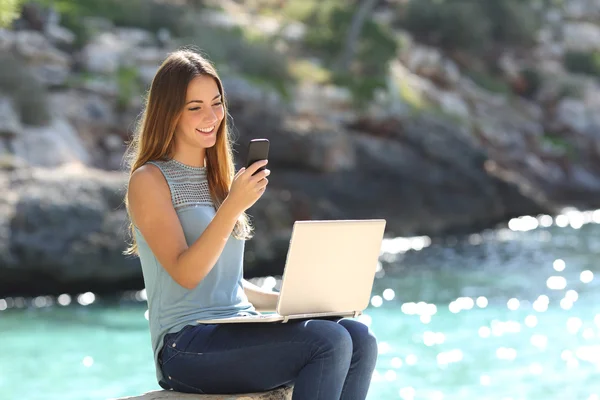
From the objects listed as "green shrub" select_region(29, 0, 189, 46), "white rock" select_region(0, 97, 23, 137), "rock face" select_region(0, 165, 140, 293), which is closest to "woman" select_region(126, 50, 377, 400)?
"rock face" select_region(0, 165, 140, 293)

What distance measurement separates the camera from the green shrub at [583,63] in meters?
24.5

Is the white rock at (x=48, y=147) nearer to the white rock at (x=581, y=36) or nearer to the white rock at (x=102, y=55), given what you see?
the white rock at (x=102, y=55)

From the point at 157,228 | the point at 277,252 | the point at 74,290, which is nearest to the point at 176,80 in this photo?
the point at 157,228

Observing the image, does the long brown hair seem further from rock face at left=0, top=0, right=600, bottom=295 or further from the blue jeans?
rock face at left=0, top=0, right=600, bottom=295

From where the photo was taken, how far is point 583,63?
24.5 metres

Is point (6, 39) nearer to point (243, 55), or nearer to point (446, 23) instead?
point (243, 55)

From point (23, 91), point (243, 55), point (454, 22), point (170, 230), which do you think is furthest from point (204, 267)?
point (454, 22)

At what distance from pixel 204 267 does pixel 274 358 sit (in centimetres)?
35

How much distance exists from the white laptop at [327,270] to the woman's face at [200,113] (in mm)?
559

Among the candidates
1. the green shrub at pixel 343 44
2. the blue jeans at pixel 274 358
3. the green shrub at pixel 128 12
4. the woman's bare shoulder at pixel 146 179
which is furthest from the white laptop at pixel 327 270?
the green shrub at pixel 343 44

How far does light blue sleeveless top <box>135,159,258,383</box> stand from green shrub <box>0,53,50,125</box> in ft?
28.5

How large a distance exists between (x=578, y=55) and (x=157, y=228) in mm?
23513

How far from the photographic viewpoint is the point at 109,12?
15070 millimetres

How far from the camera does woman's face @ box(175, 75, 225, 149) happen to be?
3.04m
